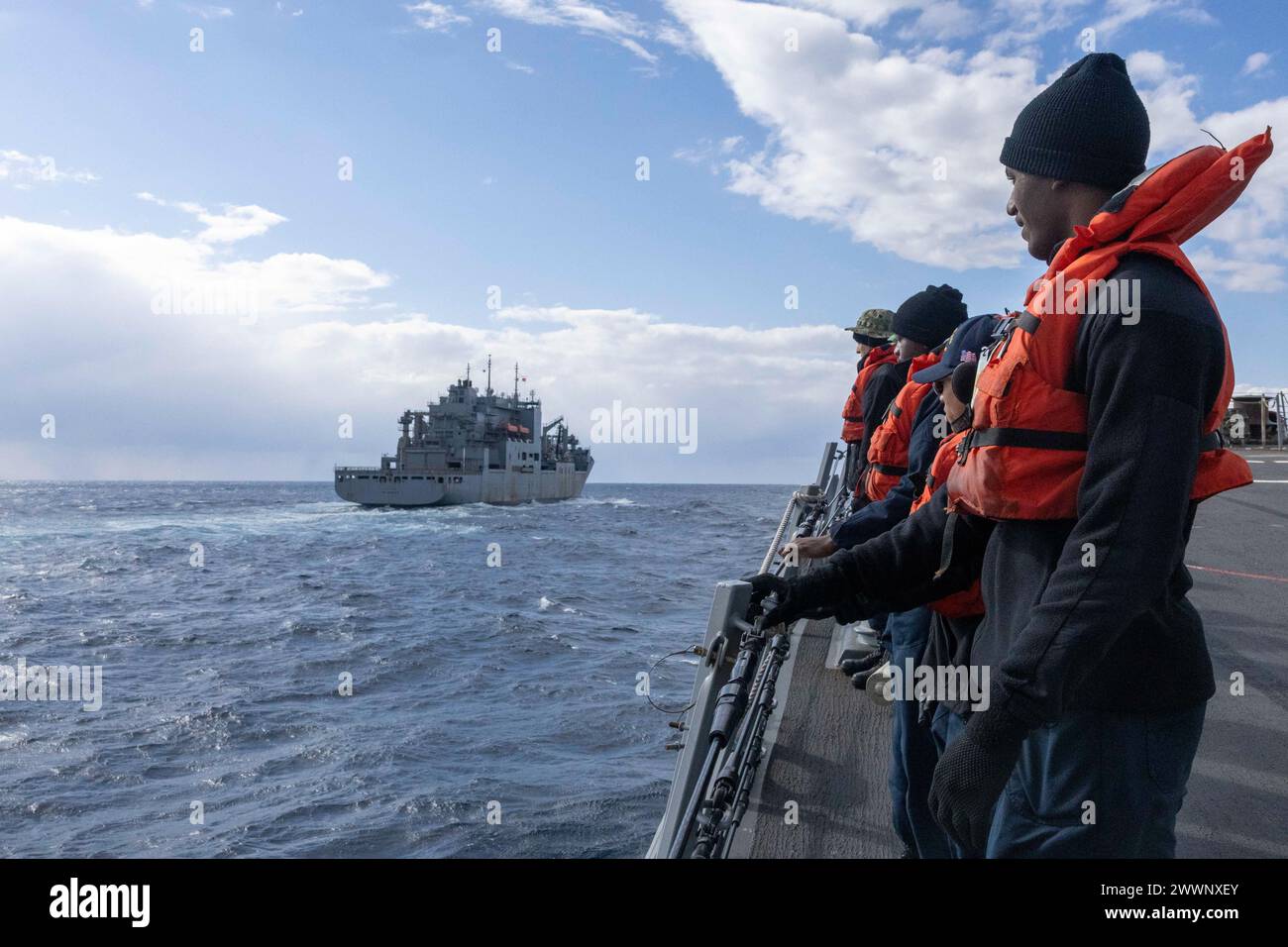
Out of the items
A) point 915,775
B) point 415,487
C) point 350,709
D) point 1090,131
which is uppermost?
point 1090,131

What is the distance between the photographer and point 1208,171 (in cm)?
162

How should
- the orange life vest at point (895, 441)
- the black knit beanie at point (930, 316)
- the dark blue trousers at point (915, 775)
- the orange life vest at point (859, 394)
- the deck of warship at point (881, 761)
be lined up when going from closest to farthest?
the dark blue trousers at point (915, 775), the deck of warship at point (881, 761), the orange life vest at point (895, 441), the black knit beanie at point (930, 316), the orange life vest at point (859, 394)

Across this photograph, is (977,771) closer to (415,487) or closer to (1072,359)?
(1072,359)

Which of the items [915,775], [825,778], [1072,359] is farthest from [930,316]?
[1072,359]

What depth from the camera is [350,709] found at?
14.6 meters

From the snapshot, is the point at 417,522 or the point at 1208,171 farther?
the point at 417,522

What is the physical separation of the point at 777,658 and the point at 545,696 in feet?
38.1

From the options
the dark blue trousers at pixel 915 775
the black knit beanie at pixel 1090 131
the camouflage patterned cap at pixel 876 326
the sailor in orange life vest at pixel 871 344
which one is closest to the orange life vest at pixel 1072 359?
the black knit beanie at pixel 1090 131

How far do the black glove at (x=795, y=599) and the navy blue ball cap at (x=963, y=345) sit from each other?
0.72 m

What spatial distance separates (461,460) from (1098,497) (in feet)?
233

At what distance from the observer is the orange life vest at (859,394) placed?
19.8ft

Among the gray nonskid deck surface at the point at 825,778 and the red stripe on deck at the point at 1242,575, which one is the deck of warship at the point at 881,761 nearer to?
the gray nonskid deck surface at the point at 825,778
